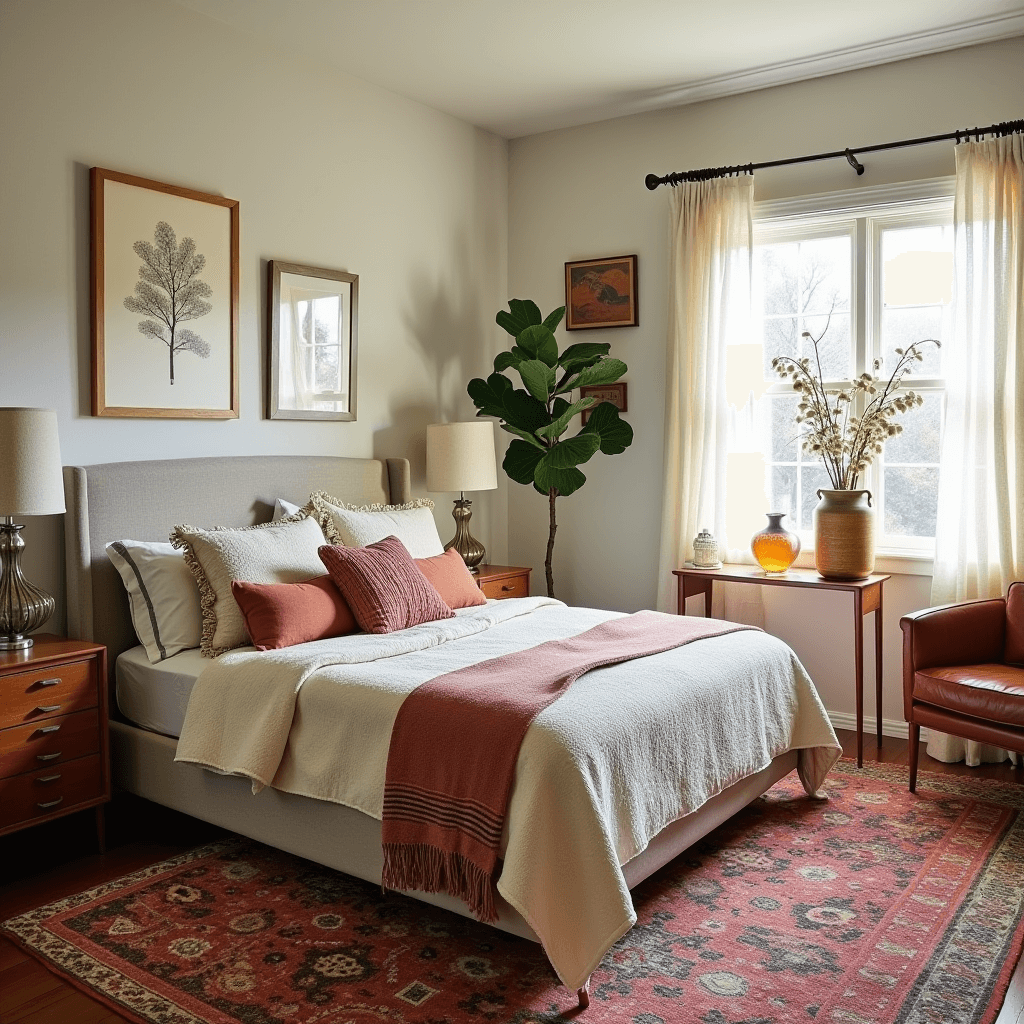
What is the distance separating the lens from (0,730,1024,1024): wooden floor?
2330 mm

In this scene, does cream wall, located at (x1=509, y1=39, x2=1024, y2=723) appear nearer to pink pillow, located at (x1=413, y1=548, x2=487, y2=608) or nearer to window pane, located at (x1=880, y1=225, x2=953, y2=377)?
window pane, located at (x1=880, y1=225, x2=953, y2=377)

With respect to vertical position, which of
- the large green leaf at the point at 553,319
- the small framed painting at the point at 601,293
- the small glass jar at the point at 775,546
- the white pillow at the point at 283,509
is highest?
the small framed painting at the point at 601,293

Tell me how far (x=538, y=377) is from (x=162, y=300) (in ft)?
5.66

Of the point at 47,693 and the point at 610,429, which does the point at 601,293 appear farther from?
the point at 47,693

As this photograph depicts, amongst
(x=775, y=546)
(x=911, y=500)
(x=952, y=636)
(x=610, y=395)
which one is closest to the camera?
(x=952, y=636)

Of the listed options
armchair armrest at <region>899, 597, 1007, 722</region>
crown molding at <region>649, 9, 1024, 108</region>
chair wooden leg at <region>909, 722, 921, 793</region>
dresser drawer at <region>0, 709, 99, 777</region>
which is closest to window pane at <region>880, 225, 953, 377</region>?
crown molding at <region>649, 9, 1024, 108</region>

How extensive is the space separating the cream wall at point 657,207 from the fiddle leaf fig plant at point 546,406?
15.0 inches

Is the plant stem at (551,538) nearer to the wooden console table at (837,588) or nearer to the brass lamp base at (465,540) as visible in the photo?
the brass lamp base at (465,540)

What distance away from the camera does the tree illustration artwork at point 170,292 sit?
3.71 m

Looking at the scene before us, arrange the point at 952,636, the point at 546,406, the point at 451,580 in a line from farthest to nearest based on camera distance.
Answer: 1. the point at 546,406
2. the point at 451,580
3. the point at 952,636

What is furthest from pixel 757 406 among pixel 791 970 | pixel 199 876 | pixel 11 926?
pixel 11 926

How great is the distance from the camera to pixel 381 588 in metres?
3.51

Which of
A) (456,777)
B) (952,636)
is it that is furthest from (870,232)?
(456,777)

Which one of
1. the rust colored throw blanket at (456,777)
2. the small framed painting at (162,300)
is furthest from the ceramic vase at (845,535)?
the small framed painting at (162,300)
